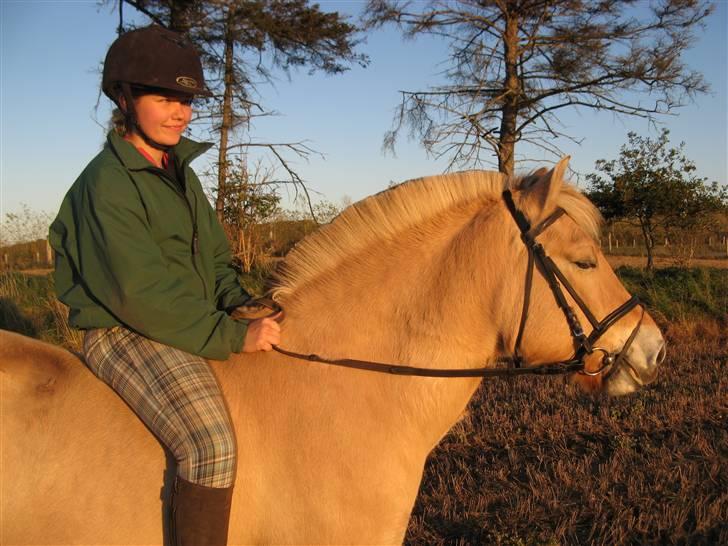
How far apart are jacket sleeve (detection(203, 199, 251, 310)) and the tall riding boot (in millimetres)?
1003

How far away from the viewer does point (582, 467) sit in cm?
472

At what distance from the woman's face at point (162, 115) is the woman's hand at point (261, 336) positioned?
0.97 m

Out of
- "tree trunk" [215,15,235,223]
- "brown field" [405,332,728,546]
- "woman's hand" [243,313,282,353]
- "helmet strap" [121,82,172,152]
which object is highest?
"tree trunk" [215,15,235,223]

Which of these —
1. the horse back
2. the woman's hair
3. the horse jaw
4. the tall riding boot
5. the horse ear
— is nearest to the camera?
the tall riding boot

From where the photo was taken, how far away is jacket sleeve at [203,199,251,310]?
288 cm

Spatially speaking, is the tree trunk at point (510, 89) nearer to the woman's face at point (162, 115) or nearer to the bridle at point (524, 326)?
the bridle at point (524, 326)

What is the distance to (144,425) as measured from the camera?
229 cm

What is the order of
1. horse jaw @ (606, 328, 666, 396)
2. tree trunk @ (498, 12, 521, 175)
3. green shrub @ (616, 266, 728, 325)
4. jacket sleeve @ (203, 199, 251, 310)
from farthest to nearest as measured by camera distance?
tree trunk @ (498, 12, 521, 175)
green shrub @ (616, 266, 728, 325)
jacket sleeve @ (203, 199, 251, 310)
horse jaw @ (606, 328, 666, 396)

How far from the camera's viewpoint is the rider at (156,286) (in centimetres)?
211

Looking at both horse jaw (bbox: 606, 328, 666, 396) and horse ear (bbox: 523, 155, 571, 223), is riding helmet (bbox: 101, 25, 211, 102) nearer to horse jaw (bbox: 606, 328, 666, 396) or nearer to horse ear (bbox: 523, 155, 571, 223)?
horse ear (bbox: 523, 155, 571, 223)

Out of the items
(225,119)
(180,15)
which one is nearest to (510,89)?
(225,119)

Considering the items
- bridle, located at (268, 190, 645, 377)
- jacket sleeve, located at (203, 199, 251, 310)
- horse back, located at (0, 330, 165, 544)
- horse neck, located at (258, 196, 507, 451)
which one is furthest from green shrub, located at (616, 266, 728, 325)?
horse back, located at (0, 330, 165, 544)

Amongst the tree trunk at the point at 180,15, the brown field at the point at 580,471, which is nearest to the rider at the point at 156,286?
the brown field at the point at 580,471

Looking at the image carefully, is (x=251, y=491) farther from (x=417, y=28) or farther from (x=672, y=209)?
(x=672, y=209)
